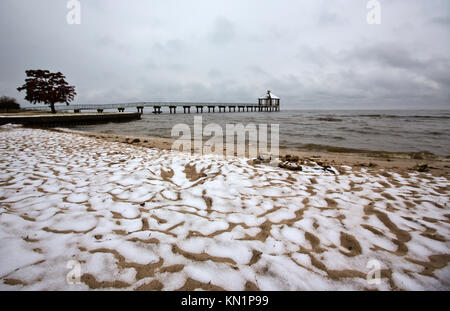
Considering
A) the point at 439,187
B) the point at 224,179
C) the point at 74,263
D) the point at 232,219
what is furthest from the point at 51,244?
the point at 439,187

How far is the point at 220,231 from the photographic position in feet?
7.87

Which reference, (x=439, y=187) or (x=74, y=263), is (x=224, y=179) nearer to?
(x=74, y=263)

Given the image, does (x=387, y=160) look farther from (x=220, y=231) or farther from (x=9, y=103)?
(x=9, y=103)

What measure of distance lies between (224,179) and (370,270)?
110 inches

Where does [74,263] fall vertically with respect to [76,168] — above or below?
below

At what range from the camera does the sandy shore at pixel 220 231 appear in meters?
1.70

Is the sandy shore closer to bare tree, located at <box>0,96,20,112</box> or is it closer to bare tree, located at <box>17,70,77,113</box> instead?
bare tree, located at <box>17,70,77,113</box>

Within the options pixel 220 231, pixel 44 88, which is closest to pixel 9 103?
pixel 44 88

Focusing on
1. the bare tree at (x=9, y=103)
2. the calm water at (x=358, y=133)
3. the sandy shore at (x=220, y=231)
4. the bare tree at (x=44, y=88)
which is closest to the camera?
the sandy shore at (x=220, y=231)

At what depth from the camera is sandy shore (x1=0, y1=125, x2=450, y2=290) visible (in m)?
1.70

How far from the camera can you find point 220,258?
1.93 metres

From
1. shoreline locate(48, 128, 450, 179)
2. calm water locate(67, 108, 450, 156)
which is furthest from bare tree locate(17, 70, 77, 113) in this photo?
shoreline locate(48, 128, 450, 179)

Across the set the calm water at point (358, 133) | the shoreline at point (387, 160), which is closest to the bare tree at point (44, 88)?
the calm water at point (358, 133)

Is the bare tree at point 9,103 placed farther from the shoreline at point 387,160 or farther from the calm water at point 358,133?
the shoreline at point 387,160
